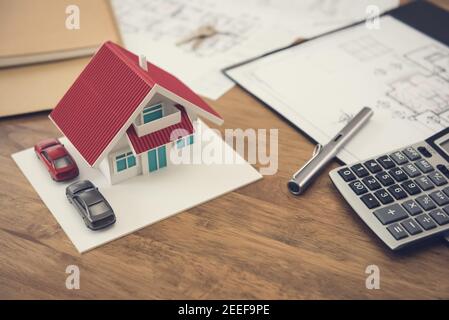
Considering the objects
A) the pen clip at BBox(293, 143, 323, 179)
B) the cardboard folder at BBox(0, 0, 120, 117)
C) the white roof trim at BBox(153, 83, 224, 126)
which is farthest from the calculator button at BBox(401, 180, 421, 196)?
the cardboard folder at BBox(0, 0, 120, 117)

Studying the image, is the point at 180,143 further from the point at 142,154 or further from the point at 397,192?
the point at 397,192

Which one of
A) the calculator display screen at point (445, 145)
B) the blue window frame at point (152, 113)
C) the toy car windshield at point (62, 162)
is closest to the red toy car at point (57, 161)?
the toy car windshield at point (62, 162)

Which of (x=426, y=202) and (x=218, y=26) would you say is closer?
(x=426, y=202)

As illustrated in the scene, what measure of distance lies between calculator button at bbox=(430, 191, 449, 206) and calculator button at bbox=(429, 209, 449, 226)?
12 millimetres

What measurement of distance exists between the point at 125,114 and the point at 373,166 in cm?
29

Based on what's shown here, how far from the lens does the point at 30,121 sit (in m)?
0.76

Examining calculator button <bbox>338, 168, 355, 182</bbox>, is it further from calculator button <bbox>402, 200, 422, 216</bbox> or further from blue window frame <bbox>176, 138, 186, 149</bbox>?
blue window frame <bbox>176, 138, 186, 149</bbox>

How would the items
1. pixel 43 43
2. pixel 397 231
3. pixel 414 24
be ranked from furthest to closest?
pixel 414 24 < pixel 43 43 < pixel 397 231

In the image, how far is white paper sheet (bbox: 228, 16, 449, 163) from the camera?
757 millimetres

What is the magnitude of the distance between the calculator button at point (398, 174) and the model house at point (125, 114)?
215mm

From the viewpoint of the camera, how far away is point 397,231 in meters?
0.59

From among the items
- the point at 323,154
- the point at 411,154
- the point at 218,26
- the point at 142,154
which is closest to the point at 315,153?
the point at 323,154

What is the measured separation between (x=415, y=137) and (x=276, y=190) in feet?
0.70

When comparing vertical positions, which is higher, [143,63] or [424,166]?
[143,63]
